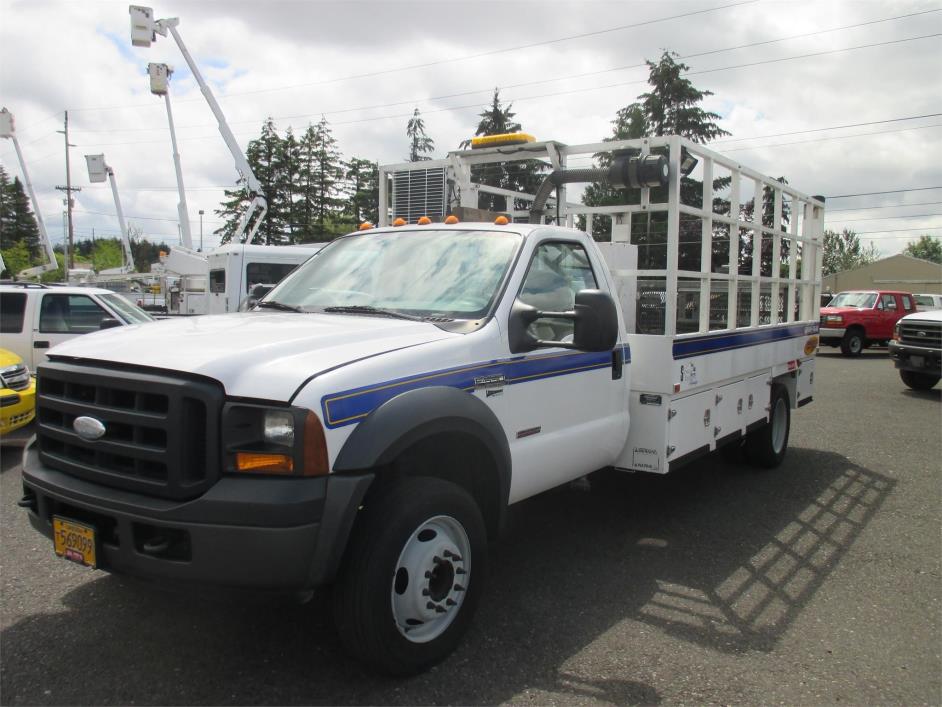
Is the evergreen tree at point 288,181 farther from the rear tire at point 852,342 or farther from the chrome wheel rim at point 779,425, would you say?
the chrome wheel rim at point 779,425

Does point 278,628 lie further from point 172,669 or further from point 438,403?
point 438,403

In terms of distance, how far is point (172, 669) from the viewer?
3209mm

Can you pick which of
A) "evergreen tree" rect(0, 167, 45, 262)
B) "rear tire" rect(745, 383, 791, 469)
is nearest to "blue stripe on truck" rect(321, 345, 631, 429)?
"rear tire" rect(745, 383, 791, 469)

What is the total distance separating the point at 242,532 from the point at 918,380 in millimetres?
14588

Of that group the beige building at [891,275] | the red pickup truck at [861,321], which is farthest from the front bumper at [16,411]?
the beige building at [891,275]

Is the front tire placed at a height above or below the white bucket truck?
below

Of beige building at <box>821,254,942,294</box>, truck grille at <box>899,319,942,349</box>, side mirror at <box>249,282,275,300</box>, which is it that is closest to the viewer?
side mirror at <box>249,282,275,300</box>

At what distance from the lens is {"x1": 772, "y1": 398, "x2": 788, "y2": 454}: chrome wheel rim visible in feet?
23.4

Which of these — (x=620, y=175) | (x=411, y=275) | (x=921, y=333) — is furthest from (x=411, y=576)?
(x=921, y=333)

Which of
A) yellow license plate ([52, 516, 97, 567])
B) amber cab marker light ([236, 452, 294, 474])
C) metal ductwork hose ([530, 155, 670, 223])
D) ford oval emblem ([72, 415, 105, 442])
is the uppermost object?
metal ductwork hose ([530, 155, 670, 223])

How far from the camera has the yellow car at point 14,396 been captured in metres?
7.05

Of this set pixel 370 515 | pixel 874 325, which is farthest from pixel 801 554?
pixel 874 325

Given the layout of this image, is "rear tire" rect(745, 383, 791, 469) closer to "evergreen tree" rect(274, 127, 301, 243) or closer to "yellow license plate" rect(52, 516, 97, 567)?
"yellow license plate" rect(52, 516, 97, 567)

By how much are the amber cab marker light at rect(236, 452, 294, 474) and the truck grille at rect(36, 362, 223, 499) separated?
9 centimetres
